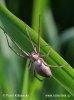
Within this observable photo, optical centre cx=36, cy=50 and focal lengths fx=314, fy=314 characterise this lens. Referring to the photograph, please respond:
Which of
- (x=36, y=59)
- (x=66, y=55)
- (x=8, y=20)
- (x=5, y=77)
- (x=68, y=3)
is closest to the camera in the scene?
(x=8, y=20)

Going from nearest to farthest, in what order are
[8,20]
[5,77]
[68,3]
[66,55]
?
[8,20], [5,77], [66,55], [68,3]

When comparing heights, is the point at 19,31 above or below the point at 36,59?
above

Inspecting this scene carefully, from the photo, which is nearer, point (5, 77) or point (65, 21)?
point (5, 77)

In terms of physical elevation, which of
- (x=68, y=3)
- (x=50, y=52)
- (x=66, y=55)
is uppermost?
(x=50, y=52)

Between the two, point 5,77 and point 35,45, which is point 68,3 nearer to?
point 5,77

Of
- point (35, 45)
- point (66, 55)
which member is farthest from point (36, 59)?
point (66, 55)

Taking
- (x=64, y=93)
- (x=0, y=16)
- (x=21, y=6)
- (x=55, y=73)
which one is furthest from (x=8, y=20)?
(x=21, y=6)

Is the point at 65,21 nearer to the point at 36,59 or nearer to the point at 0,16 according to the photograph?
the point at 36,59
